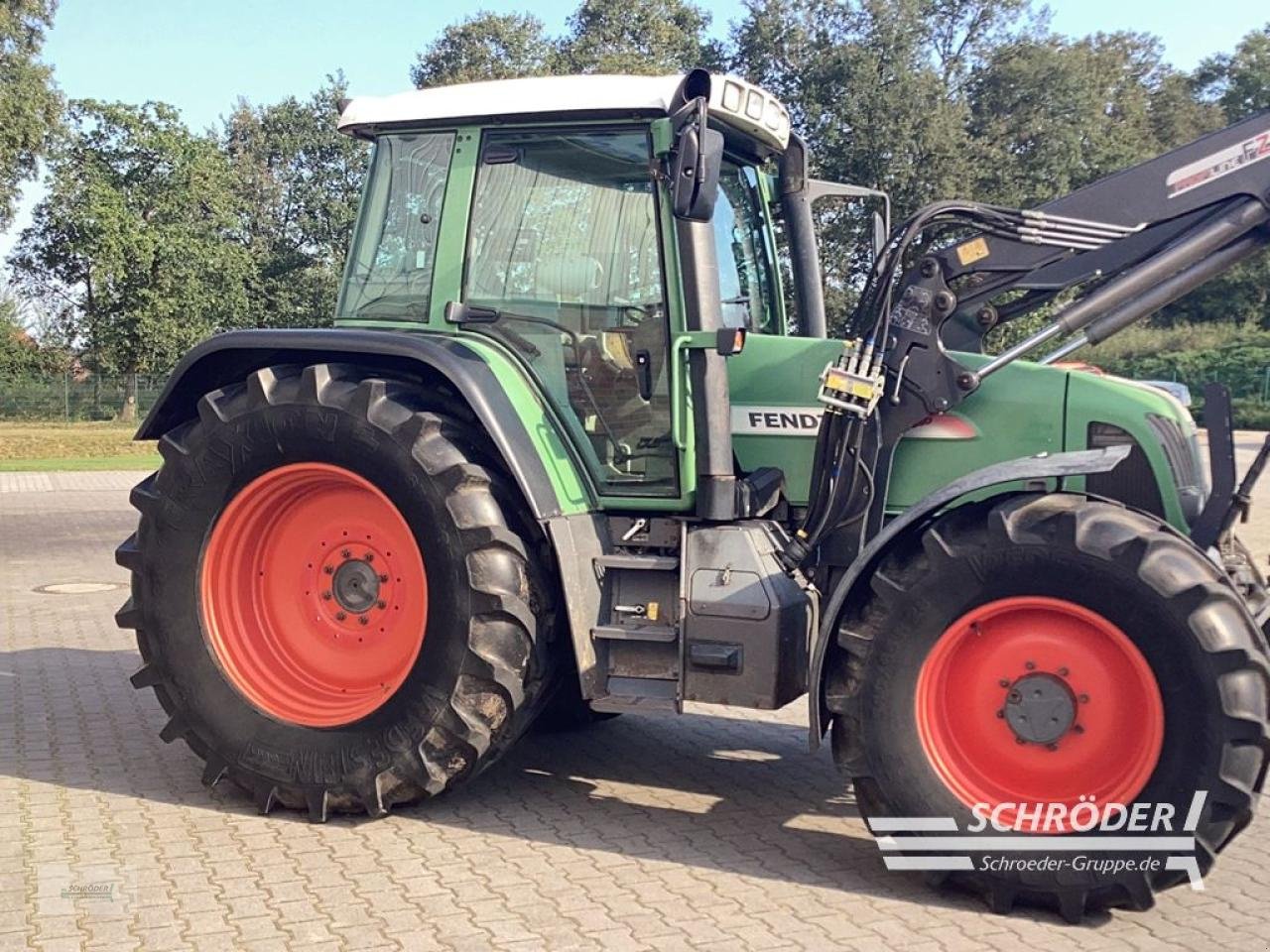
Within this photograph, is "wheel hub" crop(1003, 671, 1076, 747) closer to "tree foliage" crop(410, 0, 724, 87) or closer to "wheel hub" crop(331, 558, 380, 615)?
"wheel hub" crop(331, 558, 380, 615)

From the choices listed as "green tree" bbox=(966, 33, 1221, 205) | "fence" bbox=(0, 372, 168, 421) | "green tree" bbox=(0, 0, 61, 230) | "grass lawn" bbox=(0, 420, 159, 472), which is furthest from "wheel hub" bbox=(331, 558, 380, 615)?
"green tree" bbox=(966, 33, 1221, 205)

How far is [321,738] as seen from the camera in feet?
16.1

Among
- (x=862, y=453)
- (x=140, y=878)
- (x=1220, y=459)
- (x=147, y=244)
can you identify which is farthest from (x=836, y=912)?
(x=147, y=244)

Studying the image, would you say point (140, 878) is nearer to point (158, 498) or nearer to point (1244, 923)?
point (158, 498)

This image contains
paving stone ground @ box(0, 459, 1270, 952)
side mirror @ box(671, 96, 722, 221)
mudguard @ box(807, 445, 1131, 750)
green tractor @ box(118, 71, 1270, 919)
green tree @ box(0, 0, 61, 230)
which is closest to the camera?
paving stone ground @ box(0, 459, 1270, 952)

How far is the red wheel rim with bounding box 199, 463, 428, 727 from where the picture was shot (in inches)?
199

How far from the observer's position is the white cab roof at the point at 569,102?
4891 millimetres

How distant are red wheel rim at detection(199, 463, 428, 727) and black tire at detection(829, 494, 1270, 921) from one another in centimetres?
176

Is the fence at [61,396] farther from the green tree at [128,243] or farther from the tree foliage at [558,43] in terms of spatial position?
the tree foliage at [558,43]

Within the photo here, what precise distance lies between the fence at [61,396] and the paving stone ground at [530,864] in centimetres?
3315

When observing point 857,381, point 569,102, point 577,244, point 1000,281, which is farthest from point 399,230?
point 1000,281

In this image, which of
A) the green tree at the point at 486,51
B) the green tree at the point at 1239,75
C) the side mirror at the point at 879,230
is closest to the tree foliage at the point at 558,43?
the green tree at the point at 486,51

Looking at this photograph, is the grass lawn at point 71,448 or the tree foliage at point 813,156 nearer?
the grass lawn at point 71,448

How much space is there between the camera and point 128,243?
3991cm
